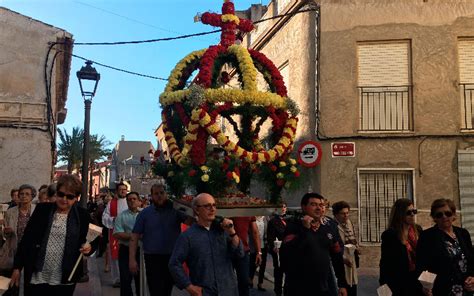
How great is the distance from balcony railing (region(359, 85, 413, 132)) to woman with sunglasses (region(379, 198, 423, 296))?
308 inches

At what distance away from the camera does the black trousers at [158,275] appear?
18.8 ft

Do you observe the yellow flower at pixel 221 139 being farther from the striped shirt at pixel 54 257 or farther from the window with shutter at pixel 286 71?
the window with shutter at pixel 286 71

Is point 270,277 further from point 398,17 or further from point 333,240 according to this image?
point 398,17

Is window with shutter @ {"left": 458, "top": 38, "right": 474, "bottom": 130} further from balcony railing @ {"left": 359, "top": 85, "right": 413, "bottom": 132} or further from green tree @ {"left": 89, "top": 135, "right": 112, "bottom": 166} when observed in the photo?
green tree @ {"left": 89, "top": 135, "right": 112, "bottom": 166}

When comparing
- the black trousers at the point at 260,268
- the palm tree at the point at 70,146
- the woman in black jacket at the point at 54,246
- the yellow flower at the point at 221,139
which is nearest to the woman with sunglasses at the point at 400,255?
the yellow flower at the point at 221,139

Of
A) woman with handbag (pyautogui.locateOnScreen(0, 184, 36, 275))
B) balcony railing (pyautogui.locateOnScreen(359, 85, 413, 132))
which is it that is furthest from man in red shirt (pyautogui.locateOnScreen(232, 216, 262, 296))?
balcony railing (pyautogui.locateOnScreen(359, 85, 413, 132))

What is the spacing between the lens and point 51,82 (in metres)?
15.9

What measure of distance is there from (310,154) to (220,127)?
6027mm

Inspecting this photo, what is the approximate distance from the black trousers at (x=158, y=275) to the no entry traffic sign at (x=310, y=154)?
7.06 m

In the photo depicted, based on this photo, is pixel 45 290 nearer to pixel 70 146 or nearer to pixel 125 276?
pixel 125 276

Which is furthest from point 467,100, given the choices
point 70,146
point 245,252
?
point 70,146

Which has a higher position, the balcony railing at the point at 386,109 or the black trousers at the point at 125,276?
the balcony railing at the point at 386,109

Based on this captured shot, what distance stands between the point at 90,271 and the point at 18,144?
6227mm

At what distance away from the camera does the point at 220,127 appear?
22.2 feet
